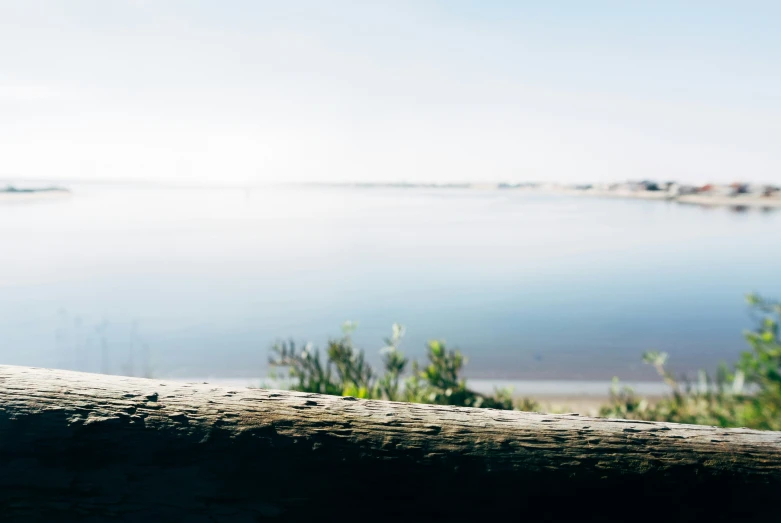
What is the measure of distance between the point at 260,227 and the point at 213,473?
97.5 ft

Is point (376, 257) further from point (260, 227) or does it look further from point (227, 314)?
point (260, 227)

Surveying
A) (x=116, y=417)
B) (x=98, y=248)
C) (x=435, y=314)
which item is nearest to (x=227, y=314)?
(x=435, y=314)

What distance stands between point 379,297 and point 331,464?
11.6 metres

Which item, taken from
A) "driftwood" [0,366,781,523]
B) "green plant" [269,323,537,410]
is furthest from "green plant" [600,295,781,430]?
"driftwood" [0,366,781,523]

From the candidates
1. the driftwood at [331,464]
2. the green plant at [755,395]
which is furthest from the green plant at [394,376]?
the driftwood at [331,464]

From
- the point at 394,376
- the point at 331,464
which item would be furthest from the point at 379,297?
the point at 331,464

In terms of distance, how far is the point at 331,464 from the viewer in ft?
3.24

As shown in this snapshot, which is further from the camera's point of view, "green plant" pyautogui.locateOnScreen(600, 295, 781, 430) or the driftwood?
"green plant" pyautogui.locateOnScreen(600, 295, 781, 430)

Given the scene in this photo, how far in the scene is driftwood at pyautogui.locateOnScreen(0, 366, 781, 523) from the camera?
94cm

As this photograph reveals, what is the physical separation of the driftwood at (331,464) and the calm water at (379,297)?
21.6 feet

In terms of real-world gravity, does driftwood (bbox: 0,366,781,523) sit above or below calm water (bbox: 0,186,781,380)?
below

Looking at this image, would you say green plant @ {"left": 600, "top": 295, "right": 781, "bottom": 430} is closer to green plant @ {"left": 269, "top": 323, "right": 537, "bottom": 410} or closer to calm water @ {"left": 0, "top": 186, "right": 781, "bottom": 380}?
green plant @ {"left": 269, "top": 323, "right": 537, "bottom": 410}

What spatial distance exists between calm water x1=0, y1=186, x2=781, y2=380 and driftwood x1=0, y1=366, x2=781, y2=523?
6.60 metres

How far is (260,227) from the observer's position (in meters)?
29.8
